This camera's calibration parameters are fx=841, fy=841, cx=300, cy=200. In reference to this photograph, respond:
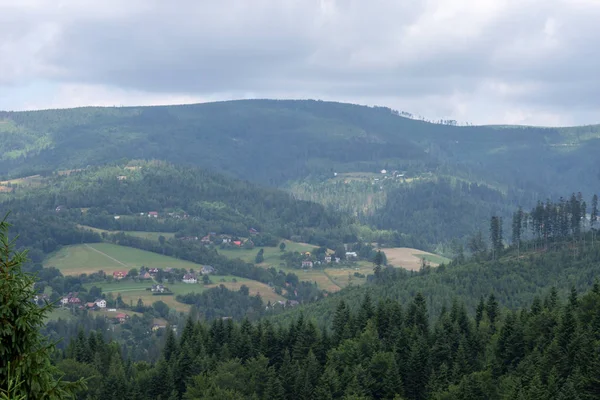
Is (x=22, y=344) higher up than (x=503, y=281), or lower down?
higher up

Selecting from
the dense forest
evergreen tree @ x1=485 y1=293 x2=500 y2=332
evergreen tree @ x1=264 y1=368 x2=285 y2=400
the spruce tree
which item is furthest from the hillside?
the spruce tree

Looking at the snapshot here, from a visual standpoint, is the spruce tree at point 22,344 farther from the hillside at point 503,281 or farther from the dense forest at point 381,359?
the hillside at point 503,281

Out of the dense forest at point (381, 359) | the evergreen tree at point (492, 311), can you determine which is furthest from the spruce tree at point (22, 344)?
the evergreen tree at point (492, 311)

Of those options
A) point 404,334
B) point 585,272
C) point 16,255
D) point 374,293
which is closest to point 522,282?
point 585,272

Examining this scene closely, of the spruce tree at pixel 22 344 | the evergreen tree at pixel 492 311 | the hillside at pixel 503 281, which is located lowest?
the hillside at pixel 503 281

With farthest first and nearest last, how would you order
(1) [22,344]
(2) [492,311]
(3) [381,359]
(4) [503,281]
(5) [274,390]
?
(4) [503,281] < (2) [492,311] < (5) [274,390] < (3) [381,359] < (1) [22,344]

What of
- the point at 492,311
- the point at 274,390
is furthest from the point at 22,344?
the point at 492,311

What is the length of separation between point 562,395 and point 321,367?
41.6 meters

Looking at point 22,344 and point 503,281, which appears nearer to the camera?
point 22,344

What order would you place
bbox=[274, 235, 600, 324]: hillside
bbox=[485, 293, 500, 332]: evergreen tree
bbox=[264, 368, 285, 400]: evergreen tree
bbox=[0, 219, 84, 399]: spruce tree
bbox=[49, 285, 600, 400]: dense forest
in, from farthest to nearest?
bbox=[274, 235, 600, 324]: hillside, bbox=[485, 293, 500, 332]: evergreen tree, bbox=[264, 368, 285, 400]: evergreen tree, bbox=[49, 285, 600, 400]: dense forest, bbox=[0, 219, 84, 399]: spruce tree

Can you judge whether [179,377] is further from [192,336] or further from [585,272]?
[585,272]

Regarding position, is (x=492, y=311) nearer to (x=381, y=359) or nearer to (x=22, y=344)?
(x=381, y=359)

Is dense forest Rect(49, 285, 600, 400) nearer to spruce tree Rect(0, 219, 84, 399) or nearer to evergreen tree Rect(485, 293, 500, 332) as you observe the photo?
evergreen tree Rect(485, 293, 500, 332)

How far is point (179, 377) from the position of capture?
110812 mm
